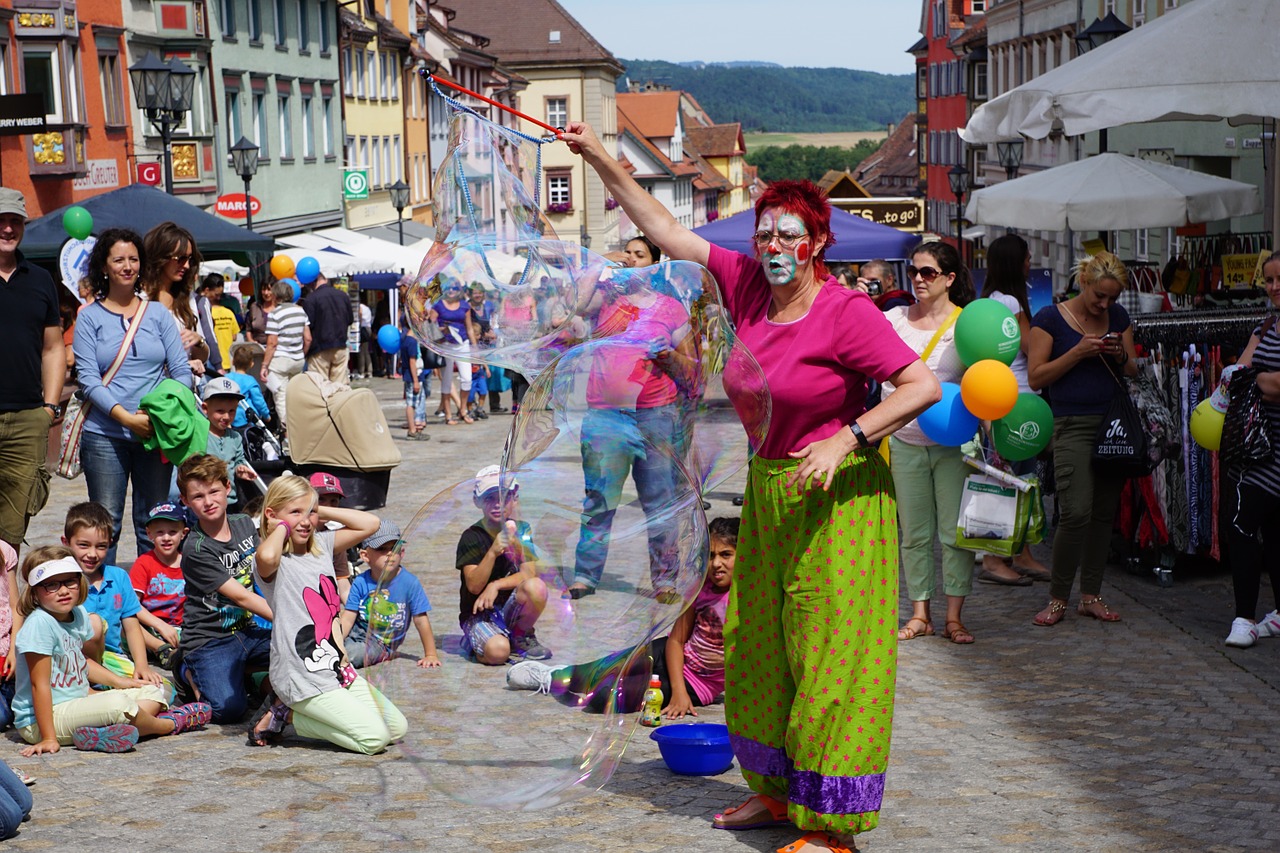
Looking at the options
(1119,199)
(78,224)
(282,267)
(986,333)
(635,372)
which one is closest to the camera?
(635,372)

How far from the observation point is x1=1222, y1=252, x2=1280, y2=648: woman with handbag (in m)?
7.57

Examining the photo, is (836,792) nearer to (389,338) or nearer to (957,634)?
(957,634)

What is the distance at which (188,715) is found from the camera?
21.9 feet

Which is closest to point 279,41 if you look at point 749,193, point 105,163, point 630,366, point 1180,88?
point 105,163

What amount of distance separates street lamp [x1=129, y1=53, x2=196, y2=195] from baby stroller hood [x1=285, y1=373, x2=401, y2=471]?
35.2 feet

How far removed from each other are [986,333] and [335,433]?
3521 mm

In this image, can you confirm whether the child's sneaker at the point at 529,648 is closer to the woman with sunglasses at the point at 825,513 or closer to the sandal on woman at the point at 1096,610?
the woman with sunglasses at the point at 825,513

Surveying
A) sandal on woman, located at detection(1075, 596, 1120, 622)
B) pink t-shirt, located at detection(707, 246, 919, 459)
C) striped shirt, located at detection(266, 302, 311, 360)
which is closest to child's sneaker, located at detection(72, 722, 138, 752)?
pink t-shirt, located at detection(707, 246, 919, 459)

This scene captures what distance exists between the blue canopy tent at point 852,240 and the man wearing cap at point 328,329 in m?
3.71

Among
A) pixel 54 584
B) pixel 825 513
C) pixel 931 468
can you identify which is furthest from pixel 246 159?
pixel 825 513

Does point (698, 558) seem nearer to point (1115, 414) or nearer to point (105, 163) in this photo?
point (1115, 414)

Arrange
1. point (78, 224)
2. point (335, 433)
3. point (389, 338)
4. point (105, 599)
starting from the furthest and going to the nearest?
point (389, 338) < point (78, 224) < point (335, 433) < point (105, 599)

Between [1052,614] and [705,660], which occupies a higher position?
[705,660]

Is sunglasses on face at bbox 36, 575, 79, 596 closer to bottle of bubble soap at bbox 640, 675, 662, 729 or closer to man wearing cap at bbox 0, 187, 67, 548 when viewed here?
man wearing cap at bbox 0, 187, 67, 548
